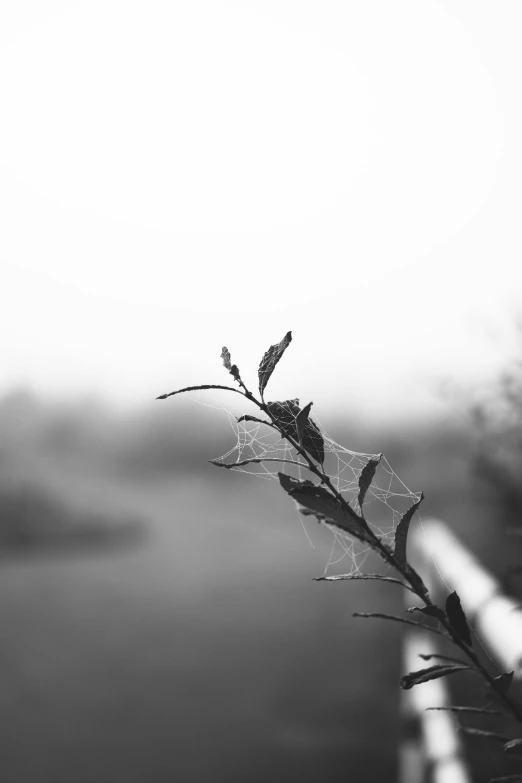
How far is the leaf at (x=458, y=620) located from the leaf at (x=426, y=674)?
0.06 ft

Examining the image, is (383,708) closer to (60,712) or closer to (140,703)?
(140,703)

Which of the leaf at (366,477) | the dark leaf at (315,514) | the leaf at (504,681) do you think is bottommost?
the leaf at (504,681)

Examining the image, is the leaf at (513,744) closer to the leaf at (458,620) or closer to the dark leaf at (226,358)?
the leaf at (458,620)

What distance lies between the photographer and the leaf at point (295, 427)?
0.38m

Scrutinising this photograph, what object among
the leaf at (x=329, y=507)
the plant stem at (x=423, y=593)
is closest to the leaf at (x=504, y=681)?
the plant stem at (x=423, y=593)

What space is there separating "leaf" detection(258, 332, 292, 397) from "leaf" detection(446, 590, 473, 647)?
180mm

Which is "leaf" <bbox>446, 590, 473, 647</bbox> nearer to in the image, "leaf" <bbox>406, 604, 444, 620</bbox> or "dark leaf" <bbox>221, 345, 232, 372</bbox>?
"leaf" <bbox>406, 604, 444, 620</bbox>

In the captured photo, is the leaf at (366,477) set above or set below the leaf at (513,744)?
above

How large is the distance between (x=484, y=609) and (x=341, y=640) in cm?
273

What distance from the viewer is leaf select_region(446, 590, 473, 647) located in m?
0.36

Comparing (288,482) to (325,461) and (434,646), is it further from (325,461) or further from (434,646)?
(434,646)

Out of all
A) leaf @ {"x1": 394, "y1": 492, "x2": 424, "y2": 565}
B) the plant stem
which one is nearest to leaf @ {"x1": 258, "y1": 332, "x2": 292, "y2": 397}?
the plant stem

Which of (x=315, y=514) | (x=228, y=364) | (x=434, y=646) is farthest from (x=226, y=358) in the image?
(x=434, y=646)

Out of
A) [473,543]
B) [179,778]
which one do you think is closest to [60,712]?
[179,778]
